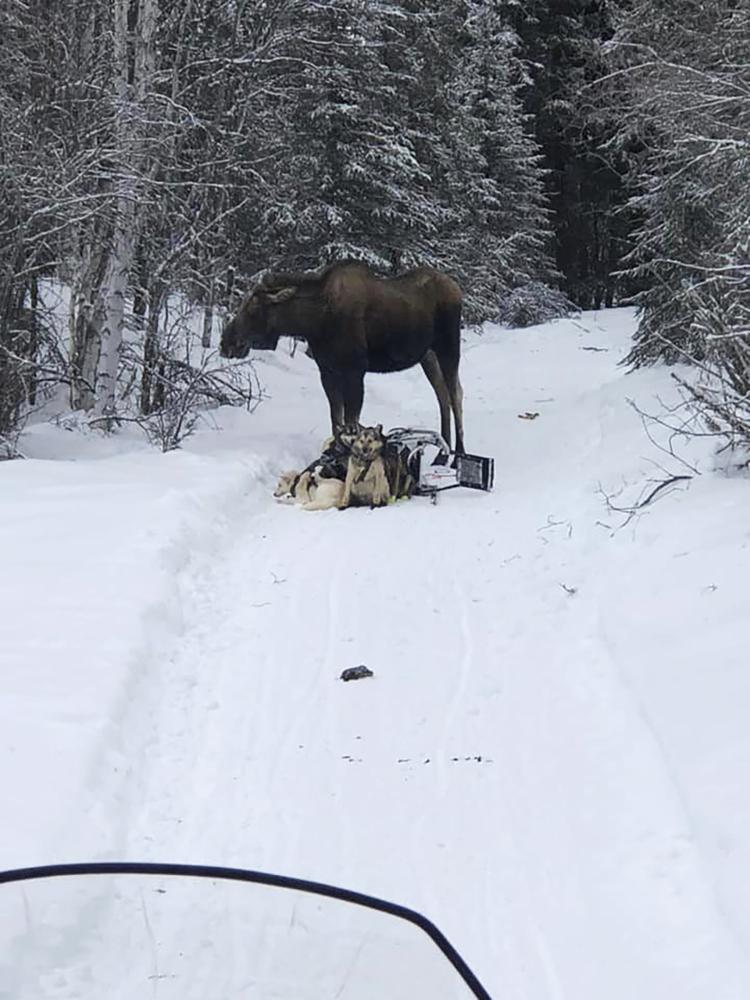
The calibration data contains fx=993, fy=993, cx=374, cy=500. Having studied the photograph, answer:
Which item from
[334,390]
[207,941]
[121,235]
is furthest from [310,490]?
[207,941]

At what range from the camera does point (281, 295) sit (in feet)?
30.8

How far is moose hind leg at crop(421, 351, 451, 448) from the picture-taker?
10.8 meters

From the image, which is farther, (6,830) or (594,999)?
(6,830)

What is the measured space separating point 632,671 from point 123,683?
7.61ft

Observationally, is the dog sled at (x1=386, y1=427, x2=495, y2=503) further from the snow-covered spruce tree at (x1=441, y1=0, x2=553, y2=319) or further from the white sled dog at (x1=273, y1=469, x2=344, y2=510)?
the snow-covered spruce tree at (x1=441, y1=0, x2=553, y2=319)

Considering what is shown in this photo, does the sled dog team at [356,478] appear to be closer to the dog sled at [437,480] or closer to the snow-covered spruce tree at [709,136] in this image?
the dog sled at [437,480]

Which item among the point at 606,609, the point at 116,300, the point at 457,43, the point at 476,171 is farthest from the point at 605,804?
the point at 457,43

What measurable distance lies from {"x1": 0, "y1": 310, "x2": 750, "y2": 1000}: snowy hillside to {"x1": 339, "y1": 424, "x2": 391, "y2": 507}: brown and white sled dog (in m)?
0.23

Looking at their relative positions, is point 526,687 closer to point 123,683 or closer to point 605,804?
point 605,804

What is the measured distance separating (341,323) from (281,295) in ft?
2.05

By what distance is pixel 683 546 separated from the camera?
6000 millimetres

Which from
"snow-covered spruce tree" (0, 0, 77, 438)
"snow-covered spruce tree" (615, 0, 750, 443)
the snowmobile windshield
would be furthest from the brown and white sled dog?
the snowmobile windshield

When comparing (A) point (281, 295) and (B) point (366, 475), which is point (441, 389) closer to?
(A) point (281, 295)

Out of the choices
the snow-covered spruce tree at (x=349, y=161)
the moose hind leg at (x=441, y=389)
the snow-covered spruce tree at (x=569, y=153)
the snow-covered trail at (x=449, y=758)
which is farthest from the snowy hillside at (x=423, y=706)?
the snow-covered spruce tree at (x=569, y=153)
